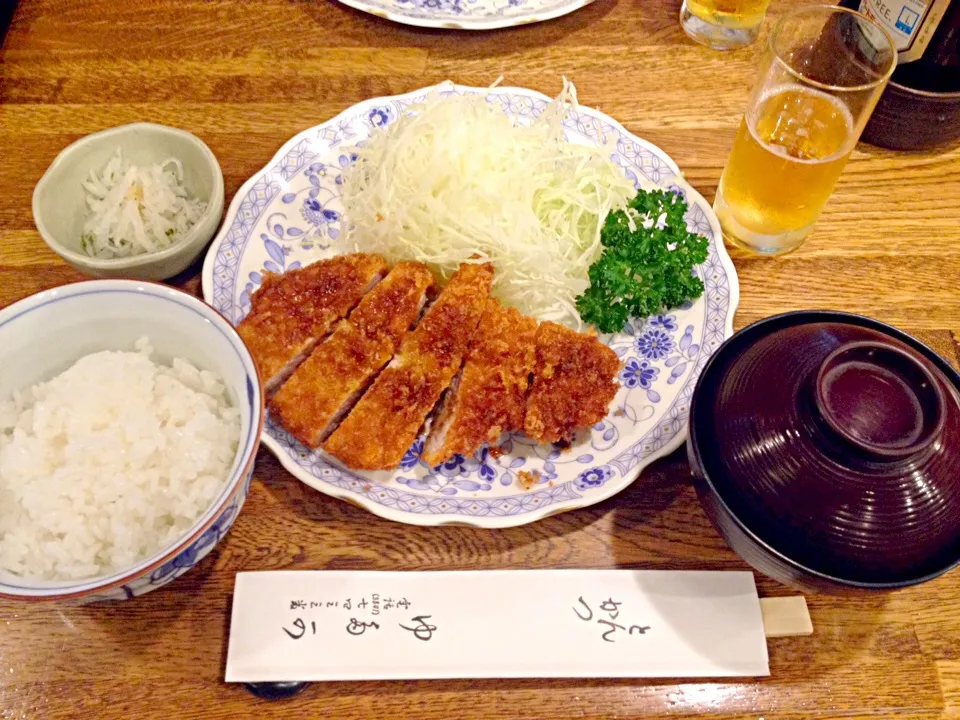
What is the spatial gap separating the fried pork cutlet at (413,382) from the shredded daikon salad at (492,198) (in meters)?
0.16

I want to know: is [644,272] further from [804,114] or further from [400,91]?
[400,91]

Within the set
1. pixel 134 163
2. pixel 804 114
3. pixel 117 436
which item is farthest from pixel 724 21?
pixel 117 436

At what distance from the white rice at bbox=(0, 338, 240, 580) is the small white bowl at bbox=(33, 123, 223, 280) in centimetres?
41

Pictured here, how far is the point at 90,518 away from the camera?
163 centimetres

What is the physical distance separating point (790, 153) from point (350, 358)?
1.52m

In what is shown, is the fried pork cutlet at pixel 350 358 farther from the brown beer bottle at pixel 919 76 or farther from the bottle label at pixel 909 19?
the bottle label at pixel 909 19

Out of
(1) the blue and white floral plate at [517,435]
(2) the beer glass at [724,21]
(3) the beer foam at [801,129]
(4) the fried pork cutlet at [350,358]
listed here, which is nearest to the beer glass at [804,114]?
(3) the beer foam at [801,129]

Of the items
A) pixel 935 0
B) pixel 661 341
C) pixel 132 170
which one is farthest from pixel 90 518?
pixel 935 0

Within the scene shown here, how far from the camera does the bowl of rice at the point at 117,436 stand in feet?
5.15

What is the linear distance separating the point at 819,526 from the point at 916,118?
190 cm

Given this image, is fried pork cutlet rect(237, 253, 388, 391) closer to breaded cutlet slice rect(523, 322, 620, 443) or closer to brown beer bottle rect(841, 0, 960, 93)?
breaded cutlet slice rect(523, 322, 620, 443)

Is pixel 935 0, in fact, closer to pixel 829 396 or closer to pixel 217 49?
pixel 829 396

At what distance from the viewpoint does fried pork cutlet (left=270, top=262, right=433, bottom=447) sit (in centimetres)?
196

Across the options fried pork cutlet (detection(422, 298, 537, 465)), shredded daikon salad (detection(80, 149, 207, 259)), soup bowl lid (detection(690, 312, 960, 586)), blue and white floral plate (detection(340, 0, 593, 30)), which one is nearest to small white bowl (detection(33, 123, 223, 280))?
shredded daikon salad (detection(80, 149, 207, 259))
